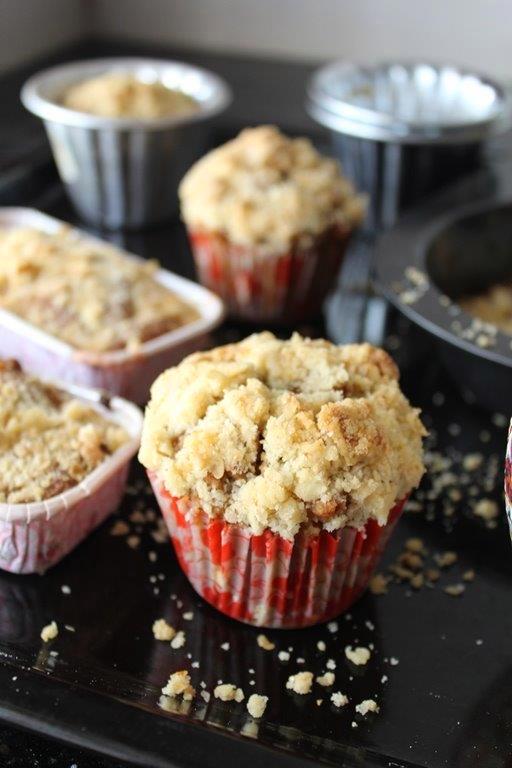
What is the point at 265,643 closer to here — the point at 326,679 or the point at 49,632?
the point at 326,679

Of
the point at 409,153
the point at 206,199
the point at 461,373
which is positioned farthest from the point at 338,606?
the point at 409,153


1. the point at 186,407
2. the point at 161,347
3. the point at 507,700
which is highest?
the point at 186,407

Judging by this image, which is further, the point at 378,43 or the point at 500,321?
the point at 378,43

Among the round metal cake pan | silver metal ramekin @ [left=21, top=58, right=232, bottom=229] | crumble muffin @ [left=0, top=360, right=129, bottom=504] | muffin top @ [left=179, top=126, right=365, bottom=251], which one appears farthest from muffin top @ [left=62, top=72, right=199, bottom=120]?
crumble muffin @ [left=0, top=360, right=129, bottom=504]

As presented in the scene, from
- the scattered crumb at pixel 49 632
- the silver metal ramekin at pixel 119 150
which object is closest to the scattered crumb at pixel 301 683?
the scattered crumb at pixel 49 632

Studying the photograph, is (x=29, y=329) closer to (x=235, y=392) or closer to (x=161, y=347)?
(x=161, y=347)

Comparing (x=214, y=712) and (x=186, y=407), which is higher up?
(x=186, y=407)
